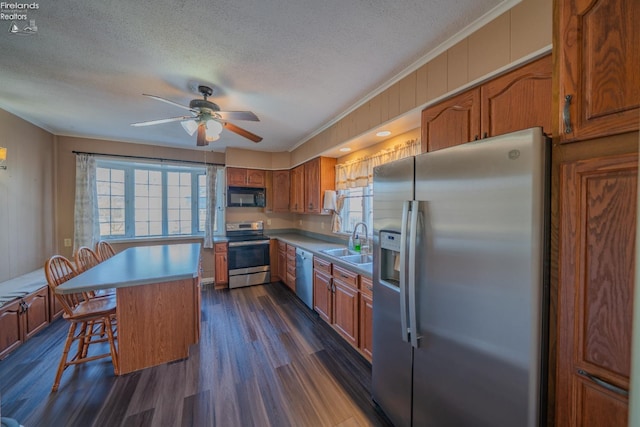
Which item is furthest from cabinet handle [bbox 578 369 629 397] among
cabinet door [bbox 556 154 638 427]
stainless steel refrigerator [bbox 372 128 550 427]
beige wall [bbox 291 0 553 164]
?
beige wall [bbox 291 0 553 164]

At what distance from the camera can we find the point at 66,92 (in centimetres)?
232

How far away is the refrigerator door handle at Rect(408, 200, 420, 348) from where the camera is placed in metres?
1.24

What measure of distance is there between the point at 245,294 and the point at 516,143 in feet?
12.8

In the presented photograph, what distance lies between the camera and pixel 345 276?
7.75ft

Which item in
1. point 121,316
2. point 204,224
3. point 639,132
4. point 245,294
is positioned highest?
point 639,132

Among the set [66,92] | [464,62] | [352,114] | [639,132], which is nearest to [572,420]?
[639,132]

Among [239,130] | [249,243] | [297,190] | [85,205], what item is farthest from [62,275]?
[297,190]

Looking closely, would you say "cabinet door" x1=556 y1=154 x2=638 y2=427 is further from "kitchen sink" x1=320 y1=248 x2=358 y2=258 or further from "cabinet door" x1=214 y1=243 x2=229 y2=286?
"cabinet door" x1=214 y1=243 x2=229 y2=286

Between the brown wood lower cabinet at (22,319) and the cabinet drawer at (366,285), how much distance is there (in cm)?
325

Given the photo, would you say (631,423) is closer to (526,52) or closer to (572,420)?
(572,420)

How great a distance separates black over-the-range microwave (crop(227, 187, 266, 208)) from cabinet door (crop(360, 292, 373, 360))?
10.2 feet

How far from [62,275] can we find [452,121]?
11.3 feet

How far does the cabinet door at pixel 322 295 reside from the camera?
2.69 meters

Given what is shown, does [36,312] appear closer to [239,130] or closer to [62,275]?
[62,275]
